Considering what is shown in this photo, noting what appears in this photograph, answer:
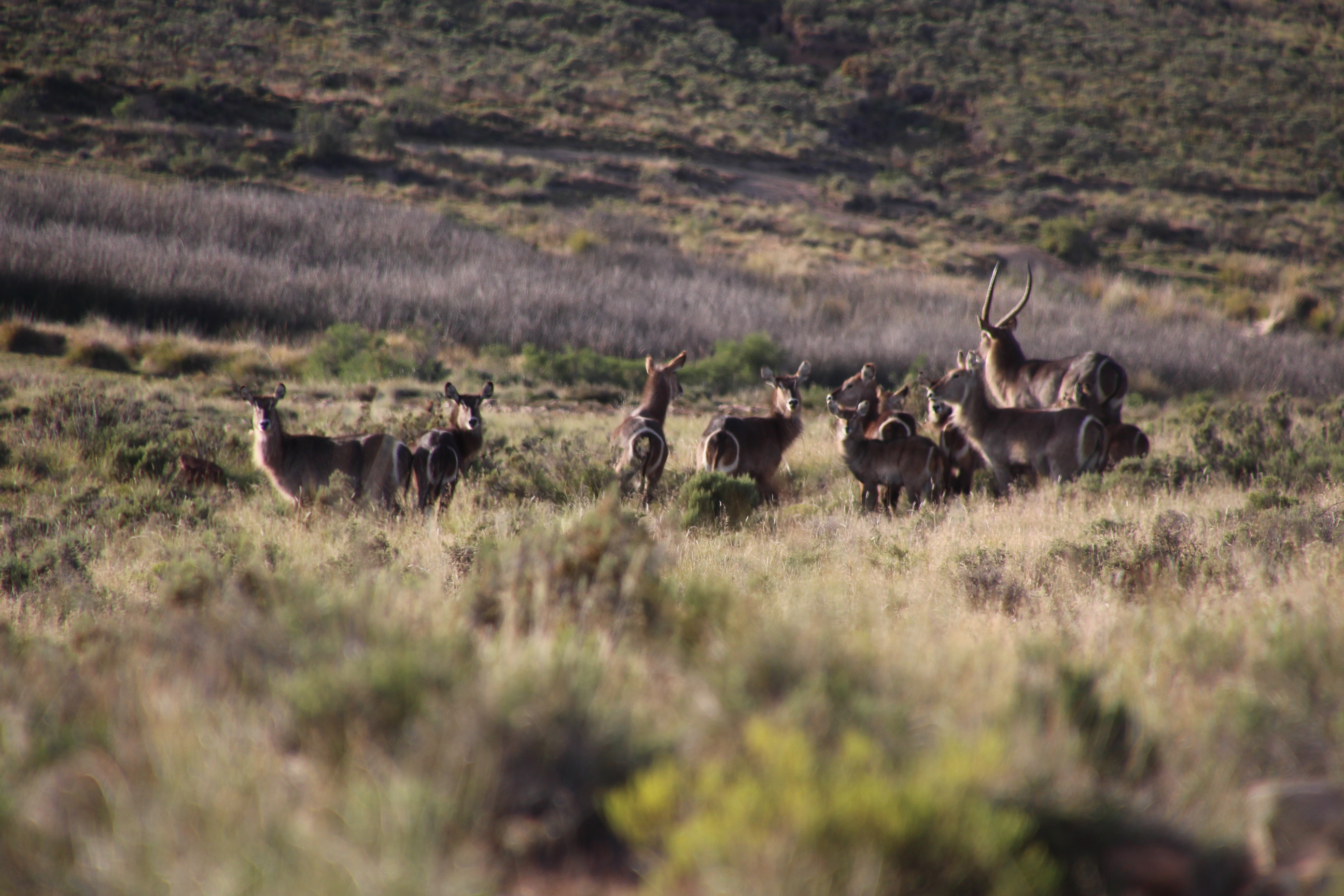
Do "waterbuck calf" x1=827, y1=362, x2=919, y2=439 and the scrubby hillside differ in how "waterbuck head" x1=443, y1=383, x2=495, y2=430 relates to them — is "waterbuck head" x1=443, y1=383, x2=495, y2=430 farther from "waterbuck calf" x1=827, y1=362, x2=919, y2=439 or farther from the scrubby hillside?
the scrubby hillside

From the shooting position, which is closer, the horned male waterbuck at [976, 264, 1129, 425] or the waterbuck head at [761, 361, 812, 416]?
the waterbuck head at [761, 361, 812, 416]

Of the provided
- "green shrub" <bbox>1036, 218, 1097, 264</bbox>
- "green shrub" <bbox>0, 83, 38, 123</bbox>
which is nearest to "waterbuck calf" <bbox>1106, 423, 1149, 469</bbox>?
"green shrub" <bbox>1036, 218, 1097, 264</bbox>

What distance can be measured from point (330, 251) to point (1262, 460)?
23.6m

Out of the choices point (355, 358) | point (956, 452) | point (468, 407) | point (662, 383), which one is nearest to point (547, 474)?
point (468, 407)

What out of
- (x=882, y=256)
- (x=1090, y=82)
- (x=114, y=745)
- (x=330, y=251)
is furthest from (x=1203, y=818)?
(x=1090, y=82)

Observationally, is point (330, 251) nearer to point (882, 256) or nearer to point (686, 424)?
point (686, 424)

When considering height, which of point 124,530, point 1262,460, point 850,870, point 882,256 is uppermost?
point 882,256

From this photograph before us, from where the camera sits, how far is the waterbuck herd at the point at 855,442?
31.1 feet

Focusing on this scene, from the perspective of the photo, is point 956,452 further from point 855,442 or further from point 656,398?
point 656,398

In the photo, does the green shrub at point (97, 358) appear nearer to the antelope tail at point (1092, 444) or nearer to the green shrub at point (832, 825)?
the antelope tail at point (1092, 444)

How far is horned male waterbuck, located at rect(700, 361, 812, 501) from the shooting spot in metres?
10.5

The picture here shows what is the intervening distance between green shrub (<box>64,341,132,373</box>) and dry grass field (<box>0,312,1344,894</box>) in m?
11.8

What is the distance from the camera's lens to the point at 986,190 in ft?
158

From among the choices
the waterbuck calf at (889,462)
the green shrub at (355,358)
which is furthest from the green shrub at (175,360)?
the waterbuck calf at (889,462)
